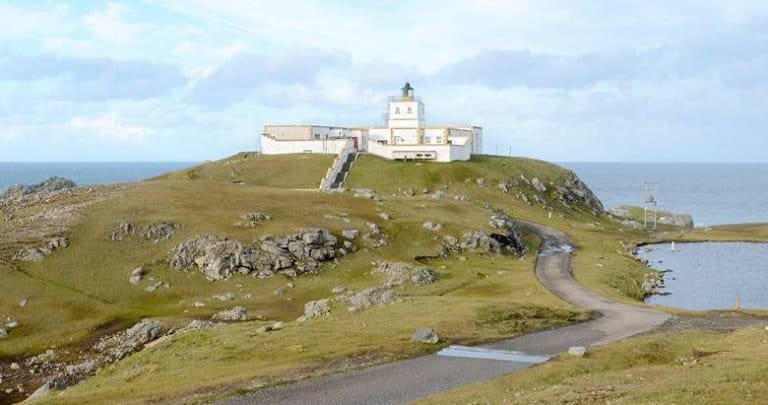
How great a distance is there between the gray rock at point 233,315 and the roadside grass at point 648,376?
30.2 meters

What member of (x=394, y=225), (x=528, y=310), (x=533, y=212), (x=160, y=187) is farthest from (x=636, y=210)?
(x=528, y=310)

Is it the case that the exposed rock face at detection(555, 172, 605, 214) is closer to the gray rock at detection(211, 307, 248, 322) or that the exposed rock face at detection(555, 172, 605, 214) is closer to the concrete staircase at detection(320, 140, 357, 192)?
the concrete staircase at detection(320, 140, 357, 192)

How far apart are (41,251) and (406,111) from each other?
8634 cm

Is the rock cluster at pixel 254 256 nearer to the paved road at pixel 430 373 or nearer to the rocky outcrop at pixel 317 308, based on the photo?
the rocky outcrop at pixel 317 308

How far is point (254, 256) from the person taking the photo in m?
72.9

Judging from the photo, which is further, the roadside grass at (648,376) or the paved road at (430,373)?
the paved road at (430,373)

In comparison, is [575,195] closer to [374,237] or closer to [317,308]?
[374,237]

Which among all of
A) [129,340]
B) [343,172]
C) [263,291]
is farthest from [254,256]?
[343,172]

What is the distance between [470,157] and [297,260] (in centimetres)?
7725

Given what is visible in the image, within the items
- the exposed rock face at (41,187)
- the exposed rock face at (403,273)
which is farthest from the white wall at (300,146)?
the exposed rock face at (403,273)

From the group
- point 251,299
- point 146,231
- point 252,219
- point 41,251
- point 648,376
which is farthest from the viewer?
point 252,219

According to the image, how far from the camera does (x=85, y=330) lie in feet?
200

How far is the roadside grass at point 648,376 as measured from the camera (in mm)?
28812

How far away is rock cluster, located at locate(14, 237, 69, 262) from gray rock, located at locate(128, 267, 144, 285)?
7.92 metres
